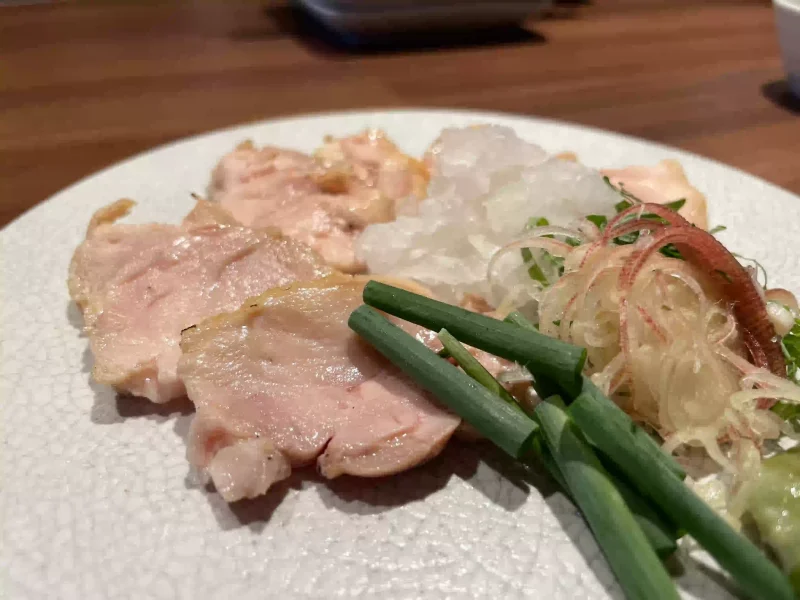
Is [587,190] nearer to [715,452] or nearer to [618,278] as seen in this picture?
[618,278]

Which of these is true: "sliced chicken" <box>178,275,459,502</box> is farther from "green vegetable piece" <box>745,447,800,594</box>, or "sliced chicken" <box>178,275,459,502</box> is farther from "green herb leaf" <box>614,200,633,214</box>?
"green herb leaf" <box>614,200,633,214</box>

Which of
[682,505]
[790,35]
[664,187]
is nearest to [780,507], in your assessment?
[682,505]

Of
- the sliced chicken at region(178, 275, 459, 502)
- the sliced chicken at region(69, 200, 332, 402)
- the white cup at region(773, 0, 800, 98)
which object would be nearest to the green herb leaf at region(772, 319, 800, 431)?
the sliced chicken at region(178, 275, 459, 502)

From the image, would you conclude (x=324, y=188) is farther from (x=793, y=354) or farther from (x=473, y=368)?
(x=793, y=354)

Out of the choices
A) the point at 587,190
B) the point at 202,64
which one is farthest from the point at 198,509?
the point at 202,64

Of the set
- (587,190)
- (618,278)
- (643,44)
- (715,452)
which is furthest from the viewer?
(643,44)
